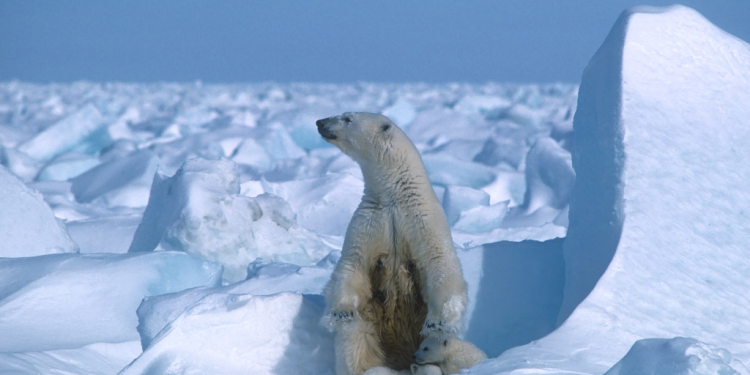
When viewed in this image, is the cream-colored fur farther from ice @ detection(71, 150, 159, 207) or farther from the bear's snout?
ice @ detection(71, 150, 159, 207)

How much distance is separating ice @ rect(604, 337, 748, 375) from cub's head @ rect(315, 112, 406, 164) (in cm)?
103

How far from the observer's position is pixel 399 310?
2061 mm

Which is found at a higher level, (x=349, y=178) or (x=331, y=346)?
(x=331, y=346)

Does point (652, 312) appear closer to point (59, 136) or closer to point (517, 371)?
point (517, 371)

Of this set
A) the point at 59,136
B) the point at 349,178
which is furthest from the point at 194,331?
the point at 59,136

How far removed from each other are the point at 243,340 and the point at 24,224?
1655 mm

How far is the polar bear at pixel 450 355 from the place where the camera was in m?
1.83

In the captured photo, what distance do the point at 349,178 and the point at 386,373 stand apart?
341 centimetres

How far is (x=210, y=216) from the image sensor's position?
341 cm

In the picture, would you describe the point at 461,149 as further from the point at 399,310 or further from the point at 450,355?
the point at 450,355

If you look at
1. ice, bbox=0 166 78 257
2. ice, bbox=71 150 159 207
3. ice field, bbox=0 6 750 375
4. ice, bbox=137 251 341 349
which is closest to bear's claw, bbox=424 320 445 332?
ice field, bbox=0 6 750 375

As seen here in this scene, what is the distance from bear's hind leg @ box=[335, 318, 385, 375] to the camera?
1.87 metres

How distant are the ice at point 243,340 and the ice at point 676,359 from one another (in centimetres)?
97

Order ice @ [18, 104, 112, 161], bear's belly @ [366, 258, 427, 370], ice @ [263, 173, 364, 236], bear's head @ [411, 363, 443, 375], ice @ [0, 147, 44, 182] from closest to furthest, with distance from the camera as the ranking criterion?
bear's head @ [411, 363, 443, 375] < bear's belly @ [366, 258, 427, 370] < ice @ [263, 173, 364, 236] < ice @ [0, 147, 44, 182] < ice @ [18, 104, 112, 161]
